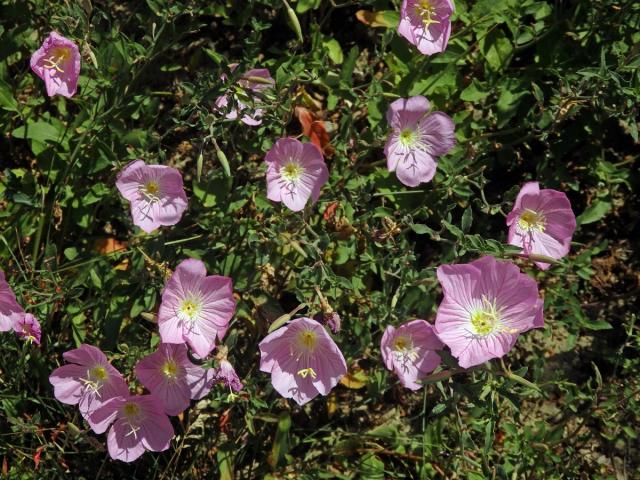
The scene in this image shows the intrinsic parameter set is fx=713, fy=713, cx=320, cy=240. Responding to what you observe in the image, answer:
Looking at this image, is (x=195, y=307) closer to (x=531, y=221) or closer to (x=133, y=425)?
(x=133, y=425)

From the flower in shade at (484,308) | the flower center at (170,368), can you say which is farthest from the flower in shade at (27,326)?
the flower in shade at (484,308)

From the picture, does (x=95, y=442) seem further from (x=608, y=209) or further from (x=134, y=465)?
(x=608, y=209)

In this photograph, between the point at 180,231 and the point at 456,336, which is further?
the point at 180,231

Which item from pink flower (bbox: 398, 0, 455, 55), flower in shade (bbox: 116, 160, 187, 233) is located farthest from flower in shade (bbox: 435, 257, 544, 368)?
flower in shade (bbox: 116, 160, 187, 233)

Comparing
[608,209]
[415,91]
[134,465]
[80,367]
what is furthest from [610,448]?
[80,367]

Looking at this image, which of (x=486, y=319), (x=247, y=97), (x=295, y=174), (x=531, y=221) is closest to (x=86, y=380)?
(x=295, y=174)
